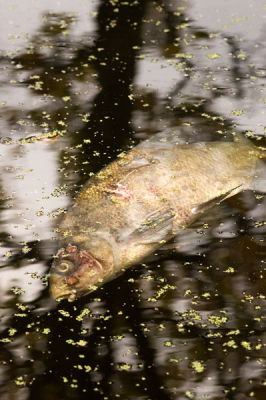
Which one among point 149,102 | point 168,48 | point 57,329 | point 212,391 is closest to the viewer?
point 212,391

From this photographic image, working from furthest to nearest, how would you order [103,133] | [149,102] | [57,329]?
[149,102] < [103,133] < [57,329]

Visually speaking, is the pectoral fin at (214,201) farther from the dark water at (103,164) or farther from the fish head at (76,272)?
the fish head at (76,272)

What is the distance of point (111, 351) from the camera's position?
9.91 feet

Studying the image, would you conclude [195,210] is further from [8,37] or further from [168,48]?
[8,37]

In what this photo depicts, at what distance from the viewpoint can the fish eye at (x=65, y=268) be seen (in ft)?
10.9

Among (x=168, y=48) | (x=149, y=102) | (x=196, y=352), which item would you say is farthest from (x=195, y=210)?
(x=168, y=48)

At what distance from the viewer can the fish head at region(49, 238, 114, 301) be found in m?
3.25

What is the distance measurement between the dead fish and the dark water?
0.09 metres

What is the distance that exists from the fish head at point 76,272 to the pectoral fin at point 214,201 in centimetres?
65

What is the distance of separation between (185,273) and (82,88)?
7.14 ft

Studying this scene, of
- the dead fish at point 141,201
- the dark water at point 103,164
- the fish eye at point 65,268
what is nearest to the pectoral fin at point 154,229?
the dead fish at point 141,201

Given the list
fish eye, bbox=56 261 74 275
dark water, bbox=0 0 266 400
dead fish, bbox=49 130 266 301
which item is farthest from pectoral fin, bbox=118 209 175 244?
fish eye, bbox=56 261 74 275

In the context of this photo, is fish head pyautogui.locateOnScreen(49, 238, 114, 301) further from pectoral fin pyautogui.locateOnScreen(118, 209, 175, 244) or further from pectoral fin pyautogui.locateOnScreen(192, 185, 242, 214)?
pectoral fin pyautogui.locateOnScreen(192, 185, 242, 214)

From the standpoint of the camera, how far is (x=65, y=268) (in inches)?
131
